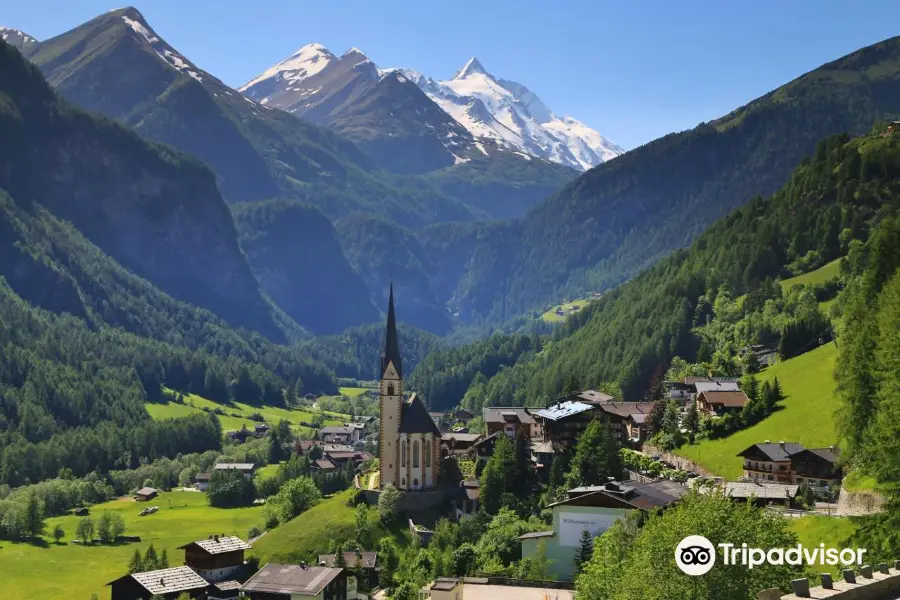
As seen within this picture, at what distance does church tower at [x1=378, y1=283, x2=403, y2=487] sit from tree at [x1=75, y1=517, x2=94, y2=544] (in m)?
52.3

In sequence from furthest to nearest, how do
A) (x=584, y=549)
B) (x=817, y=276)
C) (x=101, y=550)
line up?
(x=817, y=276), (x=101, y=550), (x=584, y=549)

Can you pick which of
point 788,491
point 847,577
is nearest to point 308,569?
point 788,491

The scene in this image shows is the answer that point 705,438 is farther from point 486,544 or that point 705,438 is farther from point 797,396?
point 486,544

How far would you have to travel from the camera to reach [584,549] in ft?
285

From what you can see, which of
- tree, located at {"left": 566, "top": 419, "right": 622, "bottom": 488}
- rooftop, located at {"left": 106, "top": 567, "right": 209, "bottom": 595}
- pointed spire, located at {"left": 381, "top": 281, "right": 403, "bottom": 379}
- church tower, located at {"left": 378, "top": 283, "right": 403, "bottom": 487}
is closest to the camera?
tree, located at {"left": 566, "top": 419, "right": 622, "bottom": 488}

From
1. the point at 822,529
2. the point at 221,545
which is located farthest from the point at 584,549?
the point at 221,545

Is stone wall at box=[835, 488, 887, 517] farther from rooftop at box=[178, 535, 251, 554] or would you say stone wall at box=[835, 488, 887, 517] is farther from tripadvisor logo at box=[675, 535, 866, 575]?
rooftop at box=[178, 535, 251, 554]

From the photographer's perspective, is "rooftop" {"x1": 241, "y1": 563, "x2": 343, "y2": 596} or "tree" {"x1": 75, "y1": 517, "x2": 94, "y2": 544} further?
"tree" {"x1": 75, "y1": 517, "x2": 94, "y2": 544}

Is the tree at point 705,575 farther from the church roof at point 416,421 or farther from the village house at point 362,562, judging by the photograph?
the church roof at point 416,421

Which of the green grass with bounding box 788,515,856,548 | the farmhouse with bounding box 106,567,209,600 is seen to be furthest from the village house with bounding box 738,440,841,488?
the farmhouse with bounding box 106,567,209,600

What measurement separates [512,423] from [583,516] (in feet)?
182

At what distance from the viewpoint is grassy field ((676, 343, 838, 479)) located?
351ft

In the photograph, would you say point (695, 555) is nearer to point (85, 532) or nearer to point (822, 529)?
point (822, 529)

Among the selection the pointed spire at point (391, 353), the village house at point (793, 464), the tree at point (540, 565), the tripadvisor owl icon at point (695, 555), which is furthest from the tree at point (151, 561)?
the tripadvisor owl icon at point (695, 555)
